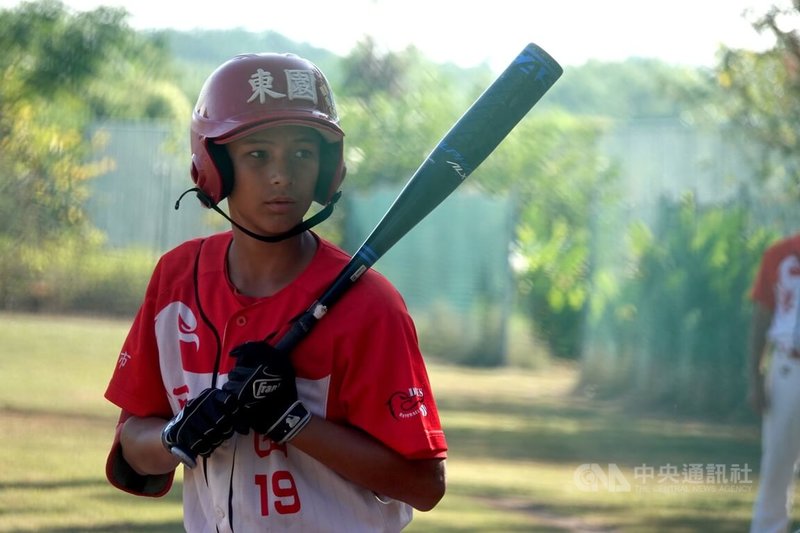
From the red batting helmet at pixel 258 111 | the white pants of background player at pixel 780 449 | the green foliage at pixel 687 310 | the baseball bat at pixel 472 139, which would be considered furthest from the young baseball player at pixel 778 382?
the green foliage at pixel 687 310

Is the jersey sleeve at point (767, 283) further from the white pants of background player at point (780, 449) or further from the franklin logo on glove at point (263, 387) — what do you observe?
the franklin logo on glove at point (263, 387)

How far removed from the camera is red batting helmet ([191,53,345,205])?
2.34 meters

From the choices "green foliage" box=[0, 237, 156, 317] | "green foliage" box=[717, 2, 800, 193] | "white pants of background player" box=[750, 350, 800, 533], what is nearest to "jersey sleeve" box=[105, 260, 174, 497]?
"white pants of background player" box=[750, 350, 800, 533]

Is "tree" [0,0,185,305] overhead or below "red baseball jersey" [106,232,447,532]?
overhead

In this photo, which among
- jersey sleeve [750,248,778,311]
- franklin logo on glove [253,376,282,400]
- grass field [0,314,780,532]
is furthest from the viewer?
grass field [0,314,780,532]

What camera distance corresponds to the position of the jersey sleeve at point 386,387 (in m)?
2.22

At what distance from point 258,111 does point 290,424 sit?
1.78 feet

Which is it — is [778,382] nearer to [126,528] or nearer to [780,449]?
[780,449]

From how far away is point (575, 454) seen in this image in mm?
8359

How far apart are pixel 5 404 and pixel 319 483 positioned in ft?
22.2

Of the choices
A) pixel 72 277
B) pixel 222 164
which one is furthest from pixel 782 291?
pixel 72 277

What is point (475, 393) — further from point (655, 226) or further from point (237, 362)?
point (237, 362)

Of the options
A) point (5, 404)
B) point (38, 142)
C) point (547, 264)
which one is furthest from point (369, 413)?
point (547, 264)

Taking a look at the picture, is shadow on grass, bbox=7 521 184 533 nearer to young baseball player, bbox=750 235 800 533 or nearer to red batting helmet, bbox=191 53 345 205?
young baseball player, bbox=750 235 800 533
